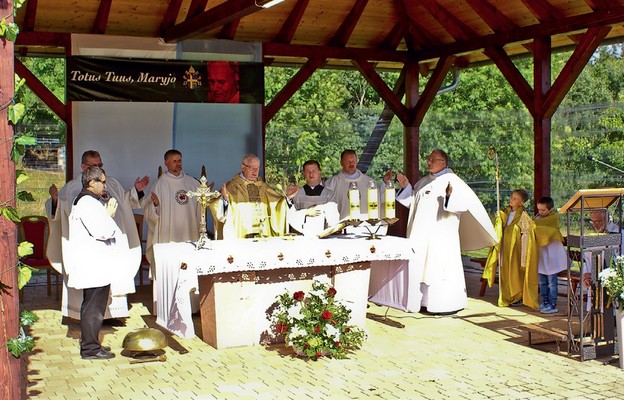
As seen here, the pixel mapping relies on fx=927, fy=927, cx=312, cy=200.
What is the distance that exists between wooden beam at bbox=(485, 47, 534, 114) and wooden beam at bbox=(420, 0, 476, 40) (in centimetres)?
51

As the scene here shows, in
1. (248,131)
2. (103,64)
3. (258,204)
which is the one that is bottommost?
(258,204)

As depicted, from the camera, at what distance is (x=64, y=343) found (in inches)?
356

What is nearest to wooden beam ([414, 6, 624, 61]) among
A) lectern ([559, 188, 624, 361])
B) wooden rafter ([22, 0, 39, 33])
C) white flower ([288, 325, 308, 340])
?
lectern ([559, 188, 624, 361])

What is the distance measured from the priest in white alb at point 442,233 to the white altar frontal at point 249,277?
1.51 metres

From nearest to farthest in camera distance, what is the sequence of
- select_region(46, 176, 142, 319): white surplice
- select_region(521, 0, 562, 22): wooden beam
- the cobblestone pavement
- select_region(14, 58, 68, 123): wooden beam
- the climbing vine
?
the climbing vine
the cobblestone pavement
select_region(46, 176, 142, 319): white surplice
select_region(521, 0, 562, 22): wooden beam
select_region(14, 58, 68, 123): wooden beam

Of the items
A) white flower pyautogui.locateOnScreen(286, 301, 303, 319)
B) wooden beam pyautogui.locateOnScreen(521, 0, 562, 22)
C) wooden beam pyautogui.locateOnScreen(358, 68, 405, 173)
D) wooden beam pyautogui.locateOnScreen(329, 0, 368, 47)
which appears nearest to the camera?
white flower pyautogui.locateOnScreen(286, 301, 303, 319)

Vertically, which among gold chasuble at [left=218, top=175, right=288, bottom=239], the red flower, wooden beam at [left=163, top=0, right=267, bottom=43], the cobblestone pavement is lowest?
the cobblestone pavement

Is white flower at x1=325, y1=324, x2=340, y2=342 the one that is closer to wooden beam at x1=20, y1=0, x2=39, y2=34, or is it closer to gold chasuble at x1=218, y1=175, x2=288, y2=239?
gold chasuble at x1=218, y1=175, x2=288, y2=239

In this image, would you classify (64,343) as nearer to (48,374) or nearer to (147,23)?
(48,374)

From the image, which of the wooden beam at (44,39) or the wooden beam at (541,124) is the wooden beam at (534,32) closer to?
the wooden beam at (541,124)

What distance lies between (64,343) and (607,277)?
201 inches

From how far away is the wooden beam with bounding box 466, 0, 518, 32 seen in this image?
12.1 m

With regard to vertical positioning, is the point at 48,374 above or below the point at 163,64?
below

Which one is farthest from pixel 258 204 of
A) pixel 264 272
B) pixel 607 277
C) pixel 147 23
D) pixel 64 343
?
pixel 147 23
